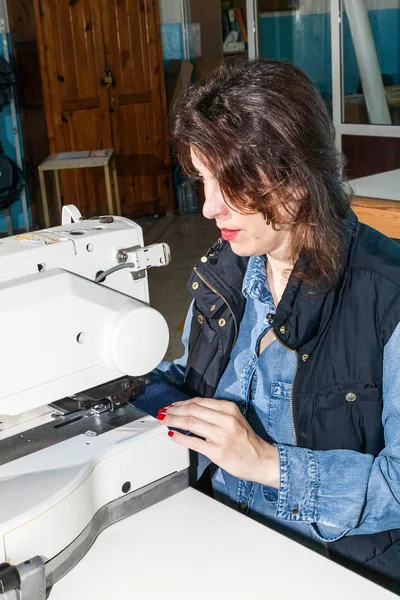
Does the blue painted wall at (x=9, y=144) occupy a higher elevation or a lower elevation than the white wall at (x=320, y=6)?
lower

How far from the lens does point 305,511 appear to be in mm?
1105

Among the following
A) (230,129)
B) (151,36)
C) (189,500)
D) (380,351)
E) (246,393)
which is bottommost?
(189,500)

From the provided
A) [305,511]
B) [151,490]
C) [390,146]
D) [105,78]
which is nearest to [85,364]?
[151,490]

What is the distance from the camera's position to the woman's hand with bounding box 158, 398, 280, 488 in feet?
3.48

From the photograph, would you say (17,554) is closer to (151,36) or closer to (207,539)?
(207,539)

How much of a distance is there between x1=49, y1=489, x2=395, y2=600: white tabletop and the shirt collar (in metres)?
0.37

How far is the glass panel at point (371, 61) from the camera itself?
4.58 metres

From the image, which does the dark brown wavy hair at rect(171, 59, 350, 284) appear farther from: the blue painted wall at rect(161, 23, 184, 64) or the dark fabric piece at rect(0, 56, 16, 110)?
the blue painted wall at rect(161, 23, 184, 64)

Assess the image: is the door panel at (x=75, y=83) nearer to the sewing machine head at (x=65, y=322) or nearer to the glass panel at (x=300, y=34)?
the glass panel at (x=300, y=34)

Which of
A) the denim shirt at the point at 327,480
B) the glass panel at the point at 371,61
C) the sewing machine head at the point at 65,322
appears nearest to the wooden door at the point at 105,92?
the glass panel at the point at 371,61

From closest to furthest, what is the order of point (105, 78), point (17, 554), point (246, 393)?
point (17, 554)
point (246, 393)
point (105, 78)

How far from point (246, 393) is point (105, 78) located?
16.3ft

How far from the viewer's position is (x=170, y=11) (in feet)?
21.3

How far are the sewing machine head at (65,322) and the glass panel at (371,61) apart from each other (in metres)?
3.73
